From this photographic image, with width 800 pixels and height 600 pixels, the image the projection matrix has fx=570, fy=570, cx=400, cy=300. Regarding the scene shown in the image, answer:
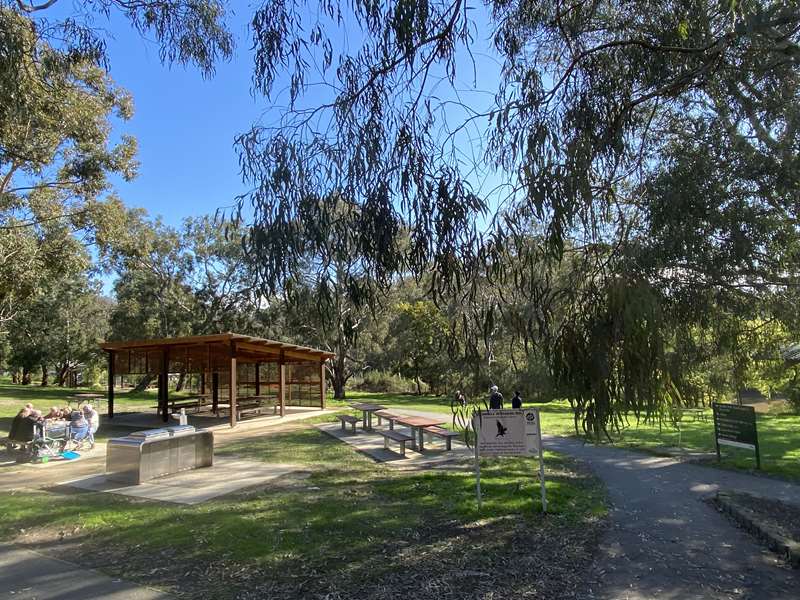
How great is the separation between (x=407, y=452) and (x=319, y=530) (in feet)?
21.6

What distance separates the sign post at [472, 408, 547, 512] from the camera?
7.57 meters

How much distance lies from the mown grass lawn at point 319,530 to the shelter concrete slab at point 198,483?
36 cm

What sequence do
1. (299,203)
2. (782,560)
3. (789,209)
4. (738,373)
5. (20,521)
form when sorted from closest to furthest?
(299,203)
(782,560)
(20,521)
(789,209)
(738,373)

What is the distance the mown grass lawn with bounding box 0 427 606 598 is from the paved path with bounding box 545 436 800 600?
0.36 metres

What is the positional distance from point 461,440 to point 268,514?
8.04 m

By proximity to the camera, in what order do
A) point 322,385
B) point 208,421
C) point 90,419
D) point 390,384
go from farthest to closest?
point 390,384 → point 322,385 → point 208,421 → point 90,419

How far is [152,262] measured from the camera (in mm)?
37781

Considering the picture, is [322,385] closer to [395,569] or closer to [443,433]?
[443,433]

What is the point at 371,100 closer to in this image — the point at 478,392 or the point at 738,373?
the point at 478,392

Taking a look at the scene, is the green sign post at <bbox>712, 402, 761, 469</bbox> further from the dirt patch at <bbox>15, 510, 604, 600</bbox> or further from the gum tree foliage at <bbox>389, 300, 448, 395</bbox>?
the gum tree foliage at <bbox>389, 300, 448, 395</bbox>


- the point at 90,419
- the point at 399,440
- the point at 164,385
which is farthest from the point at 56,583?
the point at 164,385

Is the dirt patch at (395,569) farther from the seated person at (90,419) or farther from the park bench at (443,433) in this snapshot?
the seated person at (90,419)

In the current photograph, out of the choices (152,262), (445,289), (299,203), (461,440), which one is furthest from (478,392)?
(152,262)

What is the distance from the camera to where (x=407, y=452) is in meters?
13.0
